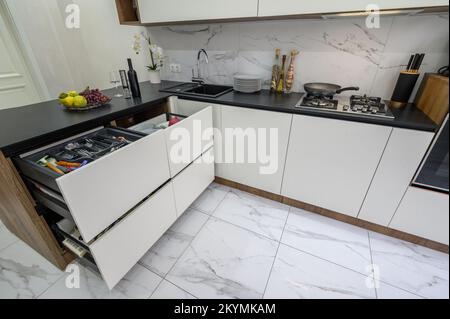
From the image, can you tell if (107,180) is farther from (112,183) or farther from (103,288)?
(103,288)

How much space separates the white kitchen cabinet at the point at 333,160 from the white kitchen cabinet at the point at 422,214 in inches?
8.8

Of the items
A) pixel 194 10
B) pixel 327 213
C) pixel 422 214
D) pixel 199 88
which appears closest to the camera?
pixel 422 214

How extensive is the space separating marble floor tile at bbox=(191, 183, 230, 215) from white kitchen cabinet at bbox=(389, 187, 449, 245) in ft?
3.96

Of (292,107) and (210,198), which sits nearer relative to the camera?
(292,107)

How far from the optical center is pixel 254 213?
1.68 meters

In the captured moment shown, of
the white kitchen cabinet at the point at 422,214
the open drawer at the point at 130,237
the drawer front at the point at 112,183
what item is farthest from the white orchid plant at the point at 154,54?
the white kitchen cabinet at the point at 422,214

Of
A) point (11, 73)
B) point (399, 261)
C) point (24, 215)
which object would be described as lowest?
point (399, 261)

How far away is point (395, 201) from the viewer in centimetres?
126

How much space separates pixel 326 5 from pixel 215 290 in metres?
1.68

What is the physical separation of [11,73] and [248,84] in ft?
7.52

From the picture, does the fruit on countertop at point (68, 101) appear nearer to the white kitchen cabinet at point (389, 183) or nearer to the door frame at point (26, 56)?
the door frame at point (26, 56)

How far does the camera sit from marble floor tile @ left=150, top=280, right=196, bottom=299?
3.74ft

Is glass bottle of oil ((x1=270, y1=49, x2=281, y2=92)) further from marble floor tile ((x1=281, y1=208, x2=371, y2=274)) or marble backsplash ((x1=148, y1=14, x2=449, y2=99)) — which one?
marble floor tile ((x1=281, y1=208, x2=371, y2=274))

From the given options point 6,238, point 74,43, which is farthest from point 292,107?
point 74,43
